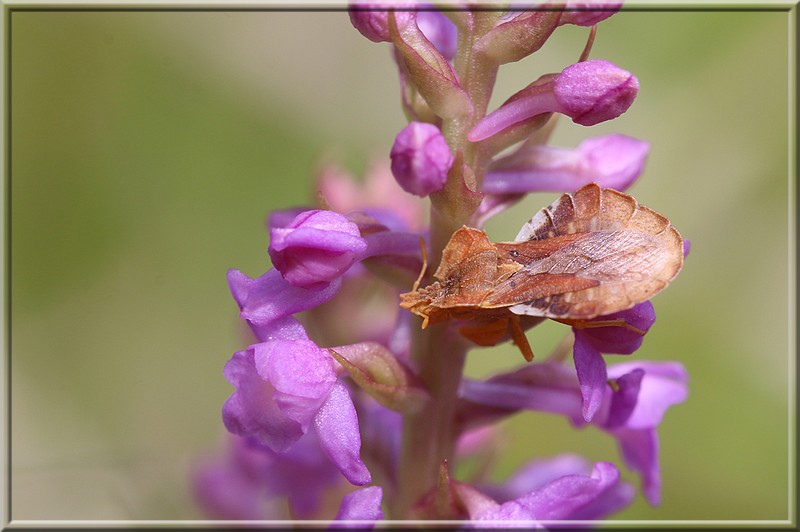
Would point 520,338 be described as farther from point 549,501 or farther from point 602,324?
point 549,501

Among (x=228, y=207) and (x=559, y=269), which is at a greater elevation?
(x=228, y=207)

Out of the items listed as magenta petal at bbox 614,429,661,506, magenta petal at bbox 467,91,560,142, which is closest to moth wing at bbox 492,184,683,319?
magenta petal at bbox 467,91,560,142

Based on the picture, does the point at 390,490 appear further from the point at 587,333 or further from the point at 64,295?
the point at 64,295

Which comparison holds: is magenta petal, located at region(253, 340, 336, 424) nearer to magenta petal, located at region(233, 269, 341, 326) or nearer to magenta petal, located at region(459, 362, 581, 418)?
magenta petal, located at region(233, 269, 341, 326)

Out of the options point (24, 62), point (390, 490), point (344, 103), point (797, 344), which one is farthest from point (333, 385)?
point (344, 103)

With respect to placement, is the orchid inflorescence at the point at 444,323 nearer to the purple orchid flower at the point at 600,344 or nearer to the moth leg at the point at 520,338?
the purple orchid flower at the point at 600,344

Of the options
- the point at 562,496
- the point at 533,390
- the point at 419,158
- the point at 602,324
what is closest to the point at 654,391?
the point at 533,390
